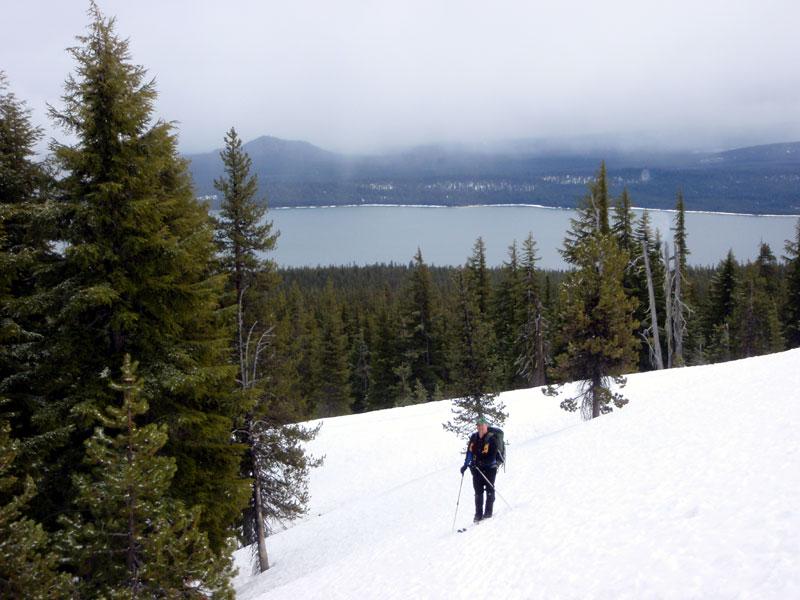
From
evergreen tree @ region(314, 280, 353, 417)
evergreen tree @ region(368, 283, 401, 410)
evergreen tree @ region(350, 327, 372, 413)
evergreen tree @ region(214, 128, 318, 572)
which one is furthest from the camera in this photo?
evergreen tree @ region(350, 327, 372, 413)

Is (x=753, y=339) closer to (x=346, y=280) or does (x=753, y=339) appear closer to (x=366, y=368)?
(x=366, y=368)

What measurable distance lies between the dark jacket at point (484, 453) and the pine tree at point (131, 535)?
5.07m

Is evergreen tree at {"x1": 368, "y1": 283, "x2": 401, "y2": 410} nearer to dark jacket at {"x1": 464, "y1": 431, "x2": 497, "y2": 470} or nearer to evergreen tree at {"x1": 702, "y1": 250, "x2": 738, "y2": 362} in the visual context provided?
evergreen tree at {"x1": 702, "y1": 250, "x2": 738, "y2": 362}

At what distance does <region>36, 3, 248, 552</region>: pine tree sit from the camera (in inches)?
347

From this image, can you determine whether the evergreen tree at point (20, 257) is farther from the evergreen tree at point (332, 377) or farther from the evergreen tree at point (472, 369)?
the evergreen tree at point (332, 377)

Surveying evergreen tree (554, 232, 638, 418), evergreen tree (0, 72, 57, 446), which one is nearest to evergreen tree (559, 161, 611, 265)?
evergreen tree (554, 232, 638, 418)

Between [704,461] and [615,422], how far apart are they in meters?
5.87

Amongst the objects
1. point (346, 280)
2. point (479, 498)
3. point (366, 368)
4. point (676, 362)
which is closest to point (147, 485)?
point (479, 498)

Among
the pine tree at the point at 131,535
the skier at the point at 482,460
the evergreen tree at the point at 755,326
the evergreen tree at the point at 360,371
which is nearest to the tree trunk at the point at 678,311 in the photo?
the evergreen tree at the point at 755,326

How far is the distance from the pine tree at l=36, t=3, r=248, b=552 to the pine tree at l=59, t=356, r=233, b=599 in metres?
1.76

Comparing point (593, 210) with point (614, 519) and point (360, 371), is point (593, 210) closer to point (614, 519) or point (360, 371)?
point (614, 519)

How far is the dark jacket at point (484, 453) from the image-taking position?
9805 mm

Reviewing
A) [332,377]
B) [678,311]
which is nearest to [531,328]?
[678,311]

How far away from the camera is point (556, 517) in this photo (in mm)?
8922
